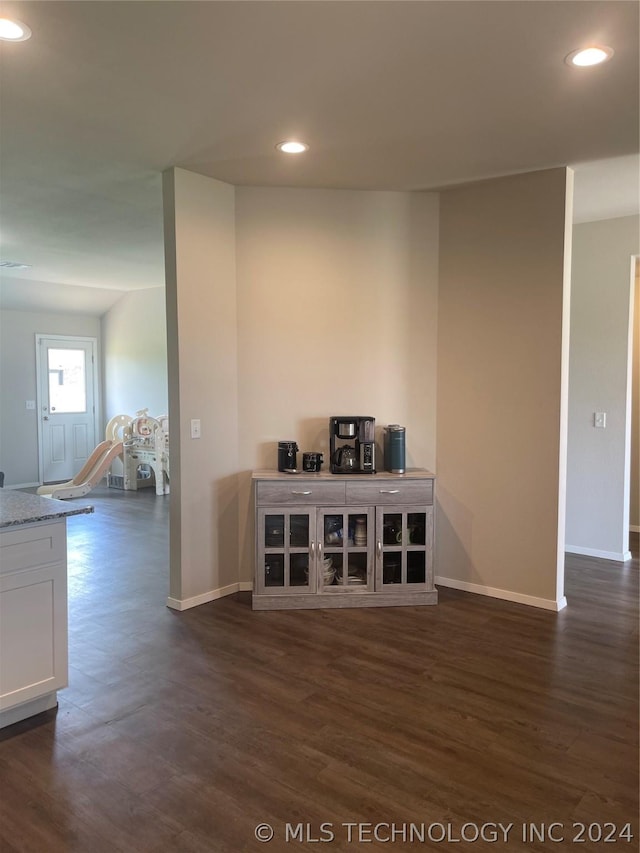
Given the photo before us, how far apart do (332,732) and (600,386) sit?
3769mm

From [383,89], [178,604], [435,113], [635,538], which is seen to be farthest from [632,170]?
[178,604]

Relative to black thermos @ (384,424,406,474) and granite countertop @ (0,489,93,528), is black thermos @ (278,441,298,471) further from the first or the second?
granite countertop @ (0,489,93,528)

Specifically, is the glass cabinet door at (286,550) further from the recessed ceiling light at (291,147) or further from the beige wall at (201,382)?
the recessed ceiling light at (291,147)

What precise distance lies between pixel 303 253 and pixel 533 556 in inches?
101

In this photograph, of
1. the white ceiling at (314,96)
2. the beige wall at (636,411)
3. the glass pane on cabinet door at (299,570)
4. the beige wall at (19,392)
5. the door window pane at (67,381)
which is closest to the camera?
the white ceiling at (314,96)

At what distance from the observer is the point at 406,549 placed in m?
3.87

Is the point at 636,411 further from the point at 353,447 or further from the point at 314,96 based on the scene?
the point at 314,96

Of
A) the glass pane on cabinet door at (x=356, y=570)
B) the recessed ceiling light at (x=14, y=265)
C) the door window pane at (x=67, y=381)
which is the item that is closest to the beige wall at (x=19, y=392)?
the door window pane at (x=67, y=381)

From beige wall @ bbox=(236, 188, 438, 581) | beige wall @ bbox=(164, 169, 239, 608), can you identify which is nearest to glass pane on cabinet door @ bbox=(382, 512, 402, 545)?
beige wall @ bbox=(236, 188, 438, 581)

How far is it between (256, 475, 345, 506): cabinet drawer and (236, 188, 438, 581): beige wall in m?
0.40

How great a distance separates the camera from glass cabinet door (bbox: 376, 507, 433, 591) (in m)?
3.86

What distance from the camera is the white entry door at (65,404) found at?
8641 millimetres

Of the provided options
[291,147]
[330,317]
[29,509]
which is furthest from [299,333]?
[29,509]

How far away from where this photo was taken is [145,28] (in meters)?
2.21
